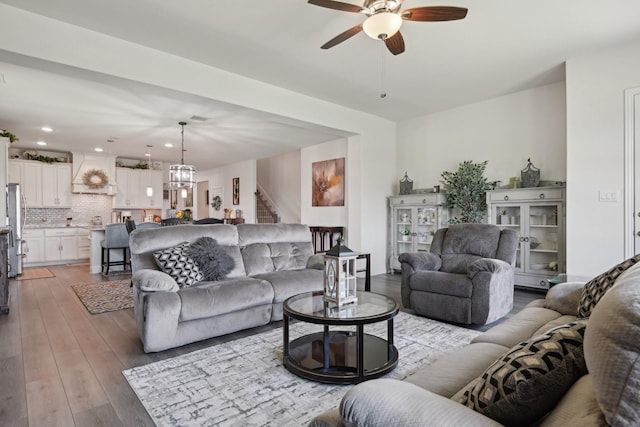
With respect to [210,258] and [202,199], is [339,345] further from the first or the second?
[202,199]

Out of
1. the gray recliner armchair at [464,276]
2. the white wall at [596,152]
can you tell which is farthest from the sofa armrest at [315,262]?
the white wall at [596,152]

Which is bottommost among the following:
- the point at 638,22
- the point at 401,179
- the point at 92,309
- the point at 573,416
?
the point at 92,309

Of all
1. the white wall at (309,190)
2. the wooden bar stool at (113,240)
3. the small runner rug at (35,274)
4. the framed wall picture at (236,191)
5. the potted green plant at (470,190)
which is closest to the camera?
the potted green plant at (470,190)

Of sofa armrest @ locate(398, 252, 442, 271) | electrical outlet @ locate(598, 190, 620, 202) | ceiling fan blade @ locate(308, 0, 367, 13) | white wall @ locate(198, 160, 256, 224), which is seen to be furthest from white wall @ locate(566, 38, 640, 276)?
white wall @ locate(198, 160, 256, 224)

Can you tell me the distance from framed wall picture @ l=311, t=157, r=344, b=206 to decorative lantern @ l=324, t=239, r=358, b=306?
4346 mm

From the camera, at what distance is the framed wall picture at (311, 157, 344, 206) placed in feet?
22.7

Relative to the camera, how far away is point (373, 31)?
2.62 m

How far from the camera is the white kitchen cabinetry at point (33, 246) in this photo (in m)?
7.40

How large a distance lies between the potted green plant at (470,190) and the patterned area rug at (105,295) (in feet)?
15.9

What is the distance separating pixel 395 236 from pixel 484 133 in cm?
227

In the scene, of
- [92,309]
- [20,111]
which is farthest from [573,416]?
[20,111]

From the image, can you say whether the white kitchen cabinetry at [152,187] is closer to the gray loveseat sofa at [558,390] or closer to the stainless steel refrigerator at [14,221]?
the stainless steel refrigerator at [14,221]

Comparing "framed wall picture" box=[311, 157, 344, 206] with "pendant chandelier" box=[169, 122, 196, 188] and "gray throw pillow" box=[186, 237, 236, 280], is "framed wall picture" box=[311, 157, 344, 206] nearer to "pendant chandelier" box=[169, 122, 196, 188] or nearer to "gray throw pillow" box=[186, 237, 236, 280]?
"pendant chandelier" box=[169, 122, 196, 188]

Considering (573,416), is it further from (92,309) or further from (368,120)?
(368,120)
